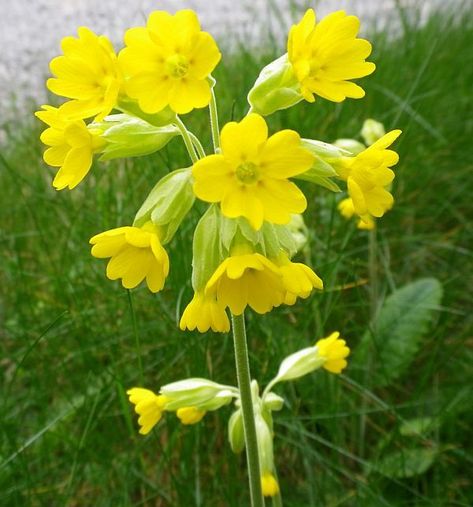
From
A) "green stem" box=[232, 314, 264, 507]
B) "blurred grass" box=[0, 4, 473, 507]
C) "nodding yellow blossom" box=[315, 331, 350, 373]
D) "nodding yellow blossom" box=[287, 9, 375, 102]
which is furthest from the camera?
"blurred grass" box=[0, 4, 473, 507]

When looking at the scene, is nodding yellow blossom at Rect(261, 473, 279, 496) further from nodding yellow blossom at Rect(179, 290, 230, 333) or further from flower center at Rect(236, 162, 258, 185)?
flower center at Rect(236, 162, 258, 185)

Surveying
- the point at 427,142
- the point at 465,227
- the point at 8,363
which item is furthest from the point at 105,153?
the point at 427,142

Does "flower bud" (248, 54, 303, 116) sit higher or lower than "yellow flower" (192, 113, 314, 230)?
higher

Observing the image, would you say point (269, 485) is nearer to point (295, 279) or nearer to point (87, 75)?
point (295, 279)

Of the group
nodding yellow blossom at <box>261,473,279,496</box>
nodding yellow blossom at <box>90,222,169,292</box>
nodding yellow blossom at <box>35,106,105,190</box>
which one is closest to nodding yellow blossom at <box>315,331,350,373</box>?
nodding yellow blossom at <box>261,473,279,496</box>

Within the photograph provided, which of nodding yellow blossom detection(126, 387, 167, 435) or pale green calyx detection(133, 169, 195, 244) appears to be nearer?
pale green calyx detection(133, 169, 195, 244)

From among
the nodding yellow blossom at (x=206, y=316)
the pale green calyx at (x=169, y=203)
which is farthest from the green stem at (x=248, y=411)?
the pale green calyx at (x=169, y=203)

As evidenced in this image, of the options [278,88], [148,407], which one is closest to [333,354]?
[148,407]
